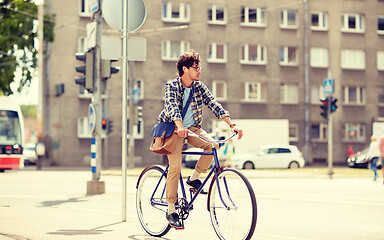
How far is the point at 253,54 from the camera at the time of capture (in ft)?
143

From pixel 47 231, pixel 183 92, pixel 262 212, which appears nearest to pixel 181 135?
pixel 183 92

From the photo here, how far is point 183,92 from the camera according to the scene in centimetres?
646

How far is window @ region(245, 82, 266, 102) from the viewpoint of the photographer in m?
43.6

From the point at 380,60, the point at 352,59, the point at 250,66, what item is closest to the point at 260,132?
the point at 250,66

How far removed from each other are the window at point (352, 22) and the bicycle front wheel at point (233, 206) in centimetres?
4140

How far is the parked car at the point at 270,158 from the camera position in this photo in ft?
114

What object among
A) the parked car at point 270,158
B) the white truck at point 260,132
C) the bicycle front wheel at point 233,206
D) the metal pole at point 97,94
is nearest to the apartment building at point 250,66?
the white truck at point 260,132

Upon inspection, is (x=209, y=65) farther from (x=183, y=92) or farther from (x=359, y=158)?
(x=183, y=92)

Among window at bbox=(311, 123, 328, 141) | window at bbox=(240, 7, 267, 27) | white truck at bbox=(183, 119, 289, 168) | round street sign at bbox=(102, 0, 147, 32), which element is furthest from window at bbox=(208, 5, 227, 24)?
round street sign at bbox=(102, 0, 147, 32)

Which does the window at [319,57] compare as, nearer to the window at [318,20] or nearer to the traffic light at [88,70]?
the window at [318,20]

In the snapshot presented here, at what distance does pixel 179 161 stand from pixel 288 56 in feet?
127

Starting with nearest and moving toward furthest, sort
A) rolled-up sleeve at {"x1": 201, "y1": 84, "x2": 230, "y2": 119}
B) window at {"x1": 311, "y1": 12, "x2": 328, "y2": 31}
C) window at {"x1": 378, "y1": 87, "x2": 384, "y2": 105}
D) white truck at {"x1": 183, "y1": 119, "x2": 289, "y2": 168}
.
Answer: rolled-up sleeve at {"x1": 201, "y1": 84, "x2": 230, "y2": 119} → white truck at {"x1": 183, "y1": 119, "x2": 289, "y2": 168} → window at {"x1": 311, "y1": 12, "x2": 328, "y2": 31} → window at {"x1": 378, "y1": 87, "x2": 384, "y2": 105}

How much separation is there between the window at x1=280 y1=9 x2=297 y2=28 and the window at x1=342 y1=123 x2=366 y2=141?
26.5 feet

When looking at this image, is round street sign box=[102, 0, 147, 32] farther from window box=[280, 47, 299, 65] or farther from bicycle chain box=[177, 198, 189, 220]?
window box=[280, 47, 299, 65]
